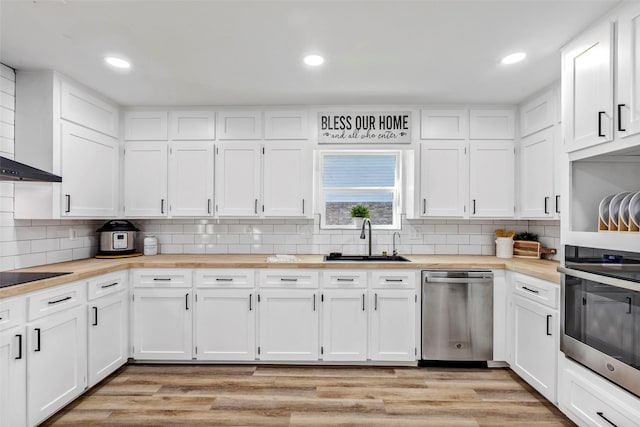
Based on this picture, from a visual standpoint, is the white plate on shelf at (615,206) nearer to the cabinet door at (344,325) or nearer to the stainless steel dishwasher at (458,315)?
the stainless steel dishwasher at (458,315)

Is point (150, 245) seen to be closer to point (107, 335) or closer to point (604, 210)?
point (107, 335)

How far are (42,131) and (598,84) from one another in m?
3.77

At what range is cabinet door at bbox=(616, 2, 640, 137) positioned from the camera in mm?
1748

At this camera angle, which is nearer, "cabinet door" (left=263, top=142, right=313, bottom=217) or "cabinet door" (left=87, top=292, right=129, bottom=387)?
"cabinet door" (left=87, top=292, right=129, bottom=387)

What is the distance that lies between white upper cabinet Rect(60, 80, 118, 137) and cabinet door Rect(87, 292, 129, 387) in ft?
4.94

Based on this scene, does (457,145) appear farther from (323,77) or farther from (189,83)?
(189,83)

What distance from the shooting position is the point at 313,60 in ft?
8.29

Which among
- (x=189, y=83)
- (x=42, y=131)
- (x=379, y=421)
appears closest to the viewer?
(x=379, y=421)

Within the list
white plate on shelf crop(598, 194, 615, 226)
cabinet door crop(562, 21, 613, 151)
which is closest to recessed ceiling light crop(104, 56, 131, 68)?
cabinet door crop(562, 21, 613, 151)

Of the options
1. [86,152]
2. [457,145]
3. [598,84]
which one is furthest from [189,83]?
[598,84]

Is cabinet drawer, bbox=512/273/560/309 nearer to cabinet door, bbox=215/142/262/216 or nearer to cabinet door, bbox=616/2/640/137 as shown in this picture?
cabinet door, bbox=616/2/640/137

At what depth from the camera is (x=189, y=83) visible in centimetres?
297

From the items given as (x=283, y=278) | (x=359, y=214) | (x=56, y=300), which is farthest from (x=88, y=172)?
(x=359, y=214)

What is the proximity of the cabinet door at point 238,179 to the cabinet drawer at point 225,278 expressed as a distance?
645 mm
